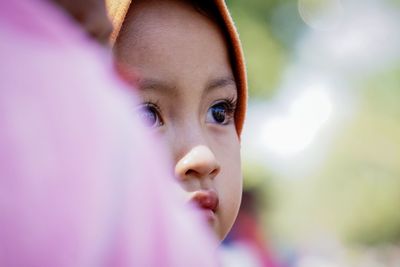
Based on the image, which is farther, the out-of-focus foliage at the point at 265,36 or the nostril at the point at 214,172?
the out-of-focus foliage at the point at 265,36

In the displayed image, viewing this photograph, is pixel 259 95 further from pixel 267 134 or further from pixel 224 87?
pixel 224 87

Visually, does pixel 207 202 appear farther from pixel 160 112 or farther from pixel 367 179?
pixel 367 179

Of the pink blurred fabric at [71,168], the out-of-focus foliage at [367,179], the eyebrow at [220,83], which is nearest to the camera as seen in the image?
the pink blurred fabric at [71,168]

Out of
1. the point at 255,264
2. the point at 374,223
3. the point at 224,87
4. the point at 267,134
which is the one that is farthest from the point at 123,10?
the point at 374,223

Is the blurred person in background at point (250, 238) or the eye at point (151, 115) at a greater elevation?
the blurred person in background at point (250, 238)

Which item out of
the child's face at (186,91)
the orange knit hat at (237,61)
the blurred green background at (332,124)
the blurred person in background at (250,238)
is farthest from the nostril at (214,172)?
the blurred green background at (332,124)

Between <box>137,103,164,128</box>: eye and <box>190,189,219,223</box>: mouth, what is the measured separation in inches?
4.1

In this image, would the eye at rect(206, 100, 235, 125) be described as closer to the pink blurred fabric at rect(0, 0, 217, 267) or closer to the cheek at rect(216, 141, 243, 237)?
the cheek at rect(216, 141, 243, 237)

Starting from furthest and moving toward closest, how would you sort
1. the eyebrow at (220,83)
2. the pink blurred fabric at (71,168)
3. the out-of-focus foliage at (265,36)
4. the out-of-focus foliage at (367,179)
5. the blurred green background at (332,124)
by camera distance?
the out-of-focus foliage at (265,36) → the out-of-focus foliage at (367,179) → the blurred green background at (332,124) → the eyebrow at (220,83) → the pink blurred fabric at (71,168)

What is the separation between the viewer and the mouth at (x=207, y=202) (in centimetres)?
90

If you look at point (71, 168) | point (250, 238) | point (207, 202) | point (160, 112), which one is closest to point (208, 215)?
point (207, 202)

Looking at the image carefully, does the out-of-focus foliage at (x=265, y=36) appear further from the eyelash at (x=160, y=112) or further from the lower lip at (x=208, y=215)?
the lower lip at (x=208, y=215)

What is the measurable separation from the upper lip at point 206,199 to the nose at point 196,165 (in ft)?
0.08

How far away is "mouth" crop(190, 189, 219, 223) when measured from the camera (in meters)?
0.90
